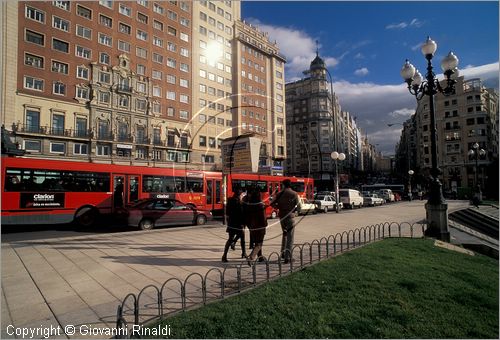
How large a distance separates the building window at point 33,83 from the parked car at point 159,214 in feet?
109

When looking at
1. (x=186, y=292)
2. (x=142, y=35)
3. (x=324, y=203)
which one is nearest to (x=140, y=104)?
(x=142, y=35)

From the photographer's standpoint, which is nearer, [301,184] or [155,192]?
[155,192]

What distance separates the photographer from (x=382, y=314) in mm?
4805

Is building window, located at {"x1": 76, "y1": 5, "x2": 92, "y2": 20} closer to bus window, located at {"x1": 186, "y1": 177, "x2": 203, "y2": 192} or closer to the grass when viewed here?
bus window, located at {"x1": 186, "y1": 177, "x2": 203, "y2": 192}

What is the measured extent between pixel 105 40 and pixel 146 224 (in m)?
40.1

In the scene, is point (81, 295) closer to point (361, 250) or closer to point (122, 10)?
point (361, 250)

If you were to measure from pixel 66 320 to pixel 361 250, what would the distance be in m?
7.83

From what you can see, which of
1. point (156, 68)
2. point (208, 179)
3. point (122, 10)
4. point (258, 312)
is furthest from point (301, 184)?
point (122, 10)

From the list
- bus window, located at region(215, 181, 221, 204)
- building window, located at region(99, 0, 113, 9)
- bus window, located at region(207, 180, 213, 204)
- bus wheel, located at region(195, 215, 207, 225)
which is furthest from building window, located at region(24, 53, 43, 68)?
bus wheel, located at region(195, 215, 207, 225)

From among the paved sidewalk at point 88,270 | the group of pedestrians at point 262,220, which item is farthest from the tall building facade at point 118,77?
the group of pedestrians at point 262,220

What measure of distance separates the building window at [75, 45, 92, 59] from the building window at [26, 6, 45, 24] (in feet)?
15.5

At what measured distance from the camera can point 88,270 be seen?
7.21 m

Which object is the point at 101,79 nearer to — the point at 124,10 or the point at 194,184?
the point at 124,10

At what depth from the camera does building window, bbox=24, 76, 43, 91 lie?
37119mm
